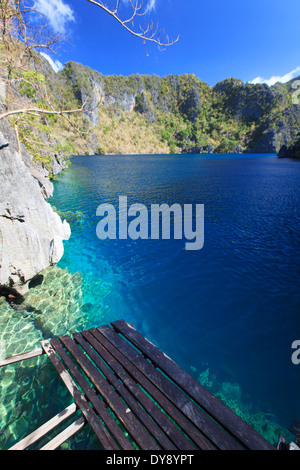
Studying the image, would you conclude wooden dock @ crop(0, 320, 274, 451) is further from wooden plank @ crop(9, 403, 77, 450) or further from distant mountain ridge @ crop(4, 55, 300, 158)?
distant mountain ridge @ crop(4, 55, 300, 158)

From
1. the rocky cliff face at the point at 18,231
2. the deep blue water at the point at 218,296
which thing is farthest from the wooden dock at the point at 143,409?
the rocky cliff face at the point at 18,231

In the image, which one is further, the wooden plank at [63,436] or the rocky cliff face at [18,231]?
the rocky cliff face at [18,231]

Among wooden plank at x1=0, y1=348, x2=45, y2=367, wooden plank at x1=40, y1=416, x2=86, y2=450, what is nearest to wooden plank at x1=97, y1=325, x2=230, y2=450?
wooden plank at x1=40, y1=416, x2=86, y2=450

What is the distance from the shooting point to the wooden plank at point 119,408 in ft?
9.36

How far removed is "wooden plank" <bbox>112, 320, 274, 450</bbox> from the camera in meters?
2.80

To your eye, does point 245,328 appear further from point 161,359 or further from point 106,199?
point 106,199

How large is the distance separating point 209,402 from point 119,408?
155 cm

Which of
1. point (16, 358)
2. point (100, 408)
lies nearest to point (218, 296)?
point (100, 408)

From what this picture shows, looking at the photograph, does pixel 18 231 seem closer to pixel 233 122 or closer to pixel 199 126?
pixel 199 126

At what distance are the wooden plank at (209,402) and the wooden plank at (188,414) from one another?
0.36ft

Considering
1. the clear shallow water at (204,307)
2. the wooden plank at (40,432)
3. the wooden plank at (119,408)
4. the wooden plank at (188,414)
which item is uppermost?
the wooden plank at (188,414)

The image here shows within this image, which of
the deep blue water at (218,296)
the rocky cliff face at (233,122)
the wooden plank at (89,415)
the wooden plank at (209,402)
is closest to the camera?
the wooden plank at (209,402)

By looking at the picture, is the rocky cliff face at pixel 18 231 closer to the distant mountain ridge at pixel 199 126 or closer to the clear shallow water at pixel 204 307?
the clear shallow water at pixel 204 307

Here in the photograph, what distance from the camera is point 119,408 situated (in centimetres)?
332
